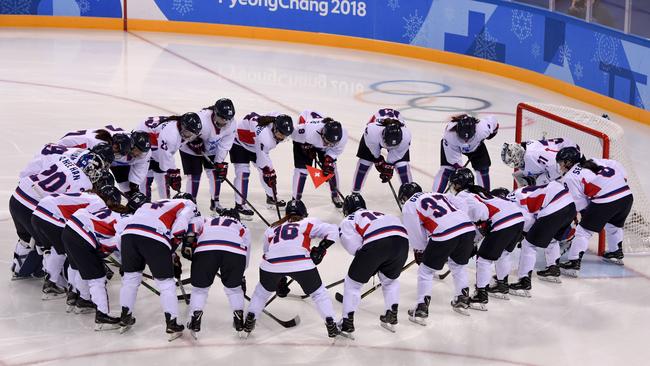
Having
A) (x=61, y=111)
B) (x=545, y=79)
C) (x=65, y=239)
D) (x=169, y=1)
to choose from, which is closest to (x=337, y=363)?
(x=65, y=239)

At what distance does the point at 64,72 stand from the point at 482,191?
9.19 meters

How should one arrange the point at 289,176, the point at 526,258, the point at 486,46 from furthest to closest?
the point at 486,46, the point at 289,176, the point at 526,258

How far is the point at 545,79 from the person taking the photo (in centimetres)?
1476

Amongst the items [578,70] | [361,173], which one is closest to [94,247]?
[361,173]

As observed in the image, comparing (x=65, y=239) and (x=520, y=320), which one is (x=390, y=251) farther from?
(x=65, y=239)

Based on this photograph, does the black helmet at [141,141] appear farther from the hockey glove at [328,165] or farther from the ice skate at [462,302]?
the ice skate at [462,302]

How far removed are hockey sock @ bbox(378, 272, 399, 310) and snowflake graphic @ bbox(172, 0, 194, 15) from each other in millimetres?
11950

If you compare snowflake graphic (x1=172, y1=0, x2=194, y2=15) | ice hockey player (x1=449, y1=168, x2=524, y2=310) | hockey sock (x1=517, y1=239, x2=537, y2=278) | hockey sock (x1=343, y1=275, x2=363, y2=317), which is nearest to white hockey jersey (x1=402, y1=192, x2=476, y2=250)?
ice hockey player (x1=449, y1=168, x2=524, y2=310)

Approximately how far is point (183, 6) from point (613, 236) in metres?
11.3

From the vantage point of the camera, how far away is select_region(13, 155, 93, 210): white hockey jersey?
7672 mm

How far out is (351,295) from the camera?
706 centimetres

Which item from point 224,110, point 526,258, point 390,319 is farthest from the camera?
point 224,110

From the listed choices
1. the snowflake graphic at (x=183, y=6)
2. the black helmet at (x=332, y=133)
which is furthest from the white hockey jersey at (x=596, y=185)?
the snowflake graphic at (x=183, y=6)

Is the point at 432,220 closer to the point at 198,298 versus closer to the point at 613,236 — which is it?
the point at 198,298
